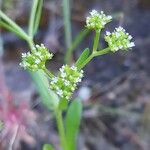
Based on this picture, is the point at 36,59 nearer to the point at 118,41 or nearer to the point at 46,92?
the point at 118,41

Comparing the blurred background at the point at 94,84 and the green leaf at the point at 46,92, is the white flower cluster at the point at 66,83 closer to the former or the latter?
the green leaf at the point at 46,92

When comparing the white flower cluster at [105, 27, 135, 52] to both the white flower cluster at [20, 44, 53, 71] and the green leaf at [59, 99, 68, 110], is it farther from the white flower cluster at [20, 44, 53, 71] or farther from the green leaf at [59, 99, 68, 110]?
the green leaf at [59, 99, 68, 110]

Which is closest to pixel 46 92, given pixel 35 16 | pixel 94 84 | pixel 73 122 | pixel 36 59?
pixel 73 122

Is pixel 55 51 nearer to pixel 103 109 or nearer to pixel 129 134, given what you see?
pixel 103 109

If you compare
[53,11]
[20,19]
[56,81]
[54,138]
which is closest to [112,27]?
[53,11]

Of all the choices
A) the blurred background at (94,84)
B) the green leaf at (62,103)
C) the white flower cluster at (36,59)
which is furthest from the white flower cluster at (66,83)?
the blurred background at (94,84)
